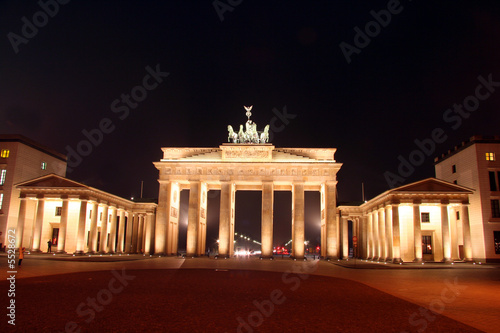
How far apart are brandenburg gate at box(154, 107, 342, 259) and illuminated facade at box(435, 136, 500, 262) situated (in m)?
19.2

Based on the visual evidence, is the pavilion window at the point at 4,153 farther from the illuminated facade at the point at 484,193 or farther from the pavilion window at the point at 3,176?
the illuminated facade at the point at 484,193

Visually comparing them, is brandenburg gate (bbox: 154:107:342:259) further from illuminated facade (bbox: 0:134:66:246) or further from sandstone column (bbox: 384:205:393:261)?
illuminated facade (bbox: 0:134:66:246)

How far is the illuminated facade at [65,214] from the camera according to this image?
55894 mm

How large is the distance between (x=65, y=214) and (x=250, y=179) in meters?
28.2

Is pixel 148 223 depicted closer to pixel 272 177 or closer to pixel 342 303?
pixel 272 177

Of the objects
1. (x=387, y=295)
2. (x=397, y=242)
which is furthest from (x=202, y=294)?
(x=397, y=242)

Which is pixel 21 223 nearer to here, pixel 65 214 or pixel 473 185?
pixel 65 214

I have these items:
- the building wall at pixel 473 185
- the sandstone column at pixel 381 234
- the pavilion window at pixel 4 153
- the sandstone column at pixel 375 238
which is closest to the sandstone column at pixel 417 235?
the sandstone column at pixel 381 234

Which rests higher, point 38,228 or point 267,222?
point 267,222

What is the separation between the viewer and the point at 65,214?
5656cm

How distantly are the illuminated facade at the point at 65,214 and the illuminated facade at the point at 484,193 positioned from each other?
2014 inches

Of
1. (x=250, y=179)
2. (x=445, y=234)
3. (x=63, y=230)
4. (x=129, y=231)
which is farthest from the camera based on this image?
(x=129, y=231)

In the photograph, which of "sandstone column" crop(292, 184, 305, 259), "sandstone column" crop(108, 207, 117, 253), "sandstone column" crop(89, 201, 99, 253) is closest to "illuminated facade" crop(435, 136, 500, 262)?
"sandstone column" crop(292, 184, 305, 259)

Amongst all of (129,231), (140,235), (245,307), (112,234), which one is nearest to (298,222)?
(112,234)
